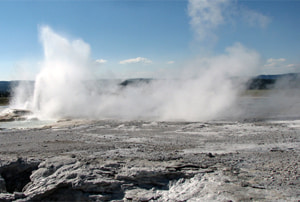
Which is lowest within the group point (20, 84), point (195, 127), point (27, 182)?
point (27, 182)

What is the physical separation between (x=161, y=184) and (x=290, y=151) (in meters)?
5.98

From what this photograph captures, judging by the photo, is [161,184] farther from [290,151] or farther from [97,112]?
[97,112]

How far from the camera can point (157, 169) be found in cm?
754

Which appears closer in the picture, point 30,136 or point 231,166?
point 231,166

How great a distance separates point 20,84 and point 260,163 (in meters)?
47.9

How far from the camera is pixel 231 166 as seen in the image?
822 centimetres

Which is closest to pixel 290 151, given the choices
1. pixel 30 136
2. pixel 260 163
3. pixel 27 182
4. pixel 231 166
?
pixel 260 163

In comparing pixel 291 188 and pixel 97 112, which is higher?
pixel 97 112

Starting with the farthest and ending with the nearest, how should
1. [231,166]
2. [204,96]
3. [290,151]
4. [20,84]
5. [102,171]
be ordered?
[20,84]
[204,96]
[290,151]
[231,166]
[102,171]

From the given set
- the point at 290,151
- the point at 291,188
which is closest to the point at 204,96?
the point at 290,151

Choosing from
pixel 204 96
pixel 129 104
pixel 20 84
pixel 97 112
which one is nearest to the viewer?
pixel 204 96

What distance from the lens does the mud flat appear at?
21.8 feet

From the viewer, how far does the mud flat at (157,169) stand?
21.8 feet

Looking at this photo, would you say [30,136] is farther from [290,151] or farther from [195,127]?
[290,151]
